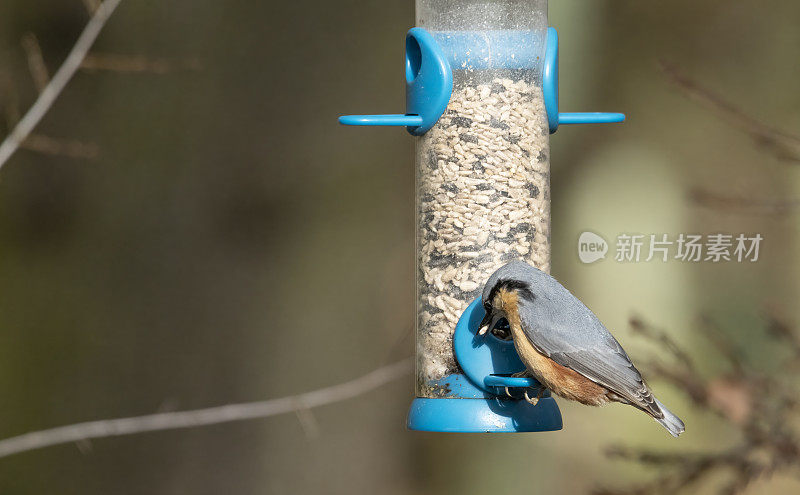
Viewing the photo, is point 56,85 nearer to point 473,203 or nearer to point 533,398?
point 473,203

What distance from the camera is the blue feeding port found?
3.25 meters

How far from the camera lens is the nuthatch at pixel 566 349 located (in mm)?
3018

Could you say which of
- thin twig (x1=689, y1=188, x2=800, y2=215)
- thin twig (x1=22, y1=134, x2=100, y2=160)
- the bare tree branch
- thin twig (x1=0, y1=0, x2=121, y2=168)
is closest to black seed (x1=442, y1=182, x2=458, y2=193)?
the bare tree branch

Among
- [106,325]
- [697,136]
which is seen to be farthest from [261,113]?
[697,136]

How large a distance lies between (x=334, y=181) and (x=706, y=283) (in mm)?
2460

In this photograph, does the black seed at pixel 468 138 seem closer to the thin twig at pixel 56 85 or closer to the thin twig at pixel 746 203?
the thin twig at pixel 746 203

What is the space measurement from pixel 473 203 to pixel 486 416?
658mm

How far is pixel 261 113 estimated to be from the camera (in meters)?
6.82

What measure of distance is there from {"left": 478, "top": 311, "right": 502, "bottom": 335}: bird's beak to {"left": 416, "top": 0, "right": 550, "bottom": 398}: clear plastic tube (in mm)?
147

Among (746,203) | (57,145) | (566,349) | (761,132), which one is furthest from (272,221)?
(566,349)

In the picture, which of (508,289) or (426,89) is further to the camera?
(426,89)

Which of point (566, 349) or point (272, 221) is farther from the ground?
point (566, 349)

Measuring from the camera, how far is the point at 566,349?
304cm

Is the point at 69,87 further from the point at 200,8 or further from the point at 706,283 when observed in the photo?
the point at 706,283
